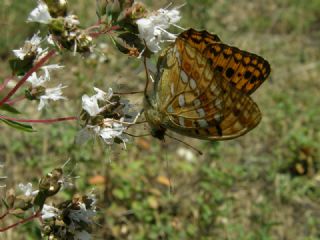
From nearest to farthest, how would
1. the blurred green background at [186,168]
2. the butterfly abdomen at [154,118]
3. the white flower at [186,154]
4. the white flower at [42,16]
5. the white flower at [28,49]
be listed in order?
the white flower at [42,16] < the white flower at [28,49] < the butterfly abdomen at [154,118] < the blurred green background at [186,168] < the white flower at [186,154]

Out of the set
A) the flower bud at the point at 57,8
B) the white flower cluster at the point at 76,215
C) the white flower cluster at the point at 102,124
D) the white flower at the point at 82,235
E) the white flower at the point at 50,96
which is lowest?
the white flower at the point at 82,235

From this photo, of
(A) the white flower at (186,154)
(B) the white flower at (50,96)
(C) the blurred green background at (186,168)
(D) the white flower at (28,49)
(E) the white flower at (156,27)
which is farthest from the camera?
(A) the white flower at (186,154)

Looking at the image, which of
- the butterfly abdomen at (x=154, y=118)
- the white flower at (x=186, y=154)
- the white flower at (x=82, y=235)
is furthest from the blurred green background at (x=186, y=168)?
the white flower at (x=82, y=235)

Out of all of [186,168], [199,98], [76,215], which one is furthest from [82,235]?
[186,168]

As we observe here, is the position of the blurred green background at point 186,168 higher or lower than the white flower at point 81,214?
higher

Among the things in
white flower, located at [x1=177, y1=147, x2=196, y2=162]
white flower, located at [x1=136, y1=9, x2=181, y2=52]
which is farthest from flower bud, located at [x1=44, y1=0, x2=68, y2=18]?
white flower, located at [x1=177, y1=147, x2=196, y2=162]

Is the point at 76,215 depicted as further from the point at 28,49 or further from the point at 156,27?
the point at 156,27

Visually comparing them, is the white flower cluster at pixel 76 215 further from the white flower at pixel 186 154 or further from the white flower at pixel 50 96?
the white flower at pixel 186 154

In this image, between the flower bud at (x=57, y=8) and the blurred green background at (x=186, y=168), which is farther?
the blurred green background at (x=186, y=168)
